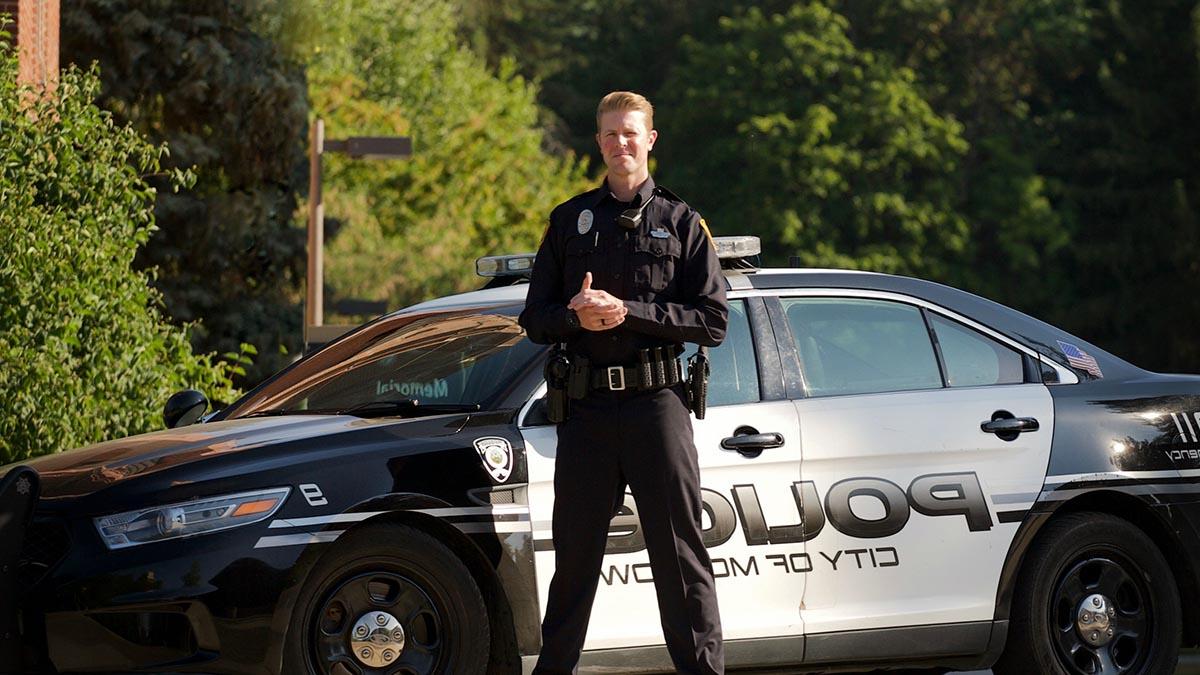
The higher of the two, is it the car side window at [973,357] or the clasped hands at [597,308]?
the clasped hands at [597,308]

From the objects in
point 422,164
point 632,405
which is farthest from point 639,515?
point 422,164

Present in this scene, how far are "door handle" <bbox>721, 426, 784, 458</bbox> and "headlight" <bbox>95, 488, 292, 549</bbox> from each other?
1.60m

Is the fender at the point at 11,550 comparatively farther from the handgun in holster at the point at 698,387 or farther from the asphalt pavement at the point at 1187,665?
the asphalt pavement at the point at 1187,665

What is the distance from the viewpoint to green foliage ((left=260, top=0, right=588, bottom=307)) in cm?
4072

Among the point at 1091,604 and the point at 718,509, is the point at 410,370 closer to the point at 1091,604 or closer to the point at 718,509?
the point at 718,509

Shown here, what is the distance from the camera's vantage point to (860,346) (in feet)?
24.7

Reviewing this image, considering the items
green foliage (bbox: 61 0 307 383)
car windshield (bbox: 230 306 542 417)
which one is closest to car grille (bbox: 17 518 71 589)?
car windshield (bbox: 230 306 542 417)

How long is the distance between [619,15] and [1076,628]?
56936 millimetres

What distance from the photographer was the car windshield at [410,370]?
697 cm

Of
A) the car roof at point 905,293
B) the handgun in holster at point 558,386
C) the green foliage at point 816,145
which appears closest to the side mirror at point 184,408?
the car roof at point 905,293

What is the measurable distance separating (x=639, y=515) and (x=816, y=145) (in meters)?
48.8

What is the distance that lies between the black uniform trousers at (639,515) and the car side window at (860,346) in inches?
41.9

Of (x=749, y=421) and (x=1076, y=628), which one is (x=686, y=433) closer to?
(x=749, y=421)

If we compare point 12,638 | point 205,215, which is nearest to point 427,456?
point 12,638
